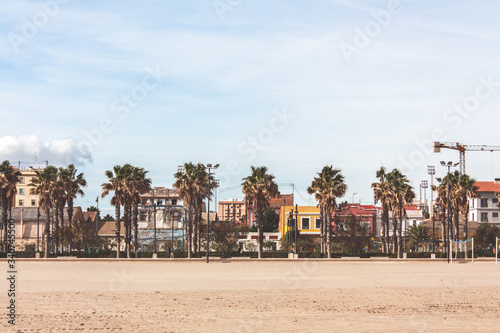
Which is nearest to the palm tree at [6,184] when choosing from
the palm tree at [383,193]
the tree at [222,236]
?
the tree at [222,236]

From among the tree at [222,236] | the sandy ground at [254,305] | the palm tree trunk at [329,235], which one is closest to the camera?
the sandy ground at [254,305]

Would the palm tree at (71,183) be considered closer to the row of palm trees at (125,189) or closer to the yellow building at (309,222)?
the row of palm trees at (125,189)

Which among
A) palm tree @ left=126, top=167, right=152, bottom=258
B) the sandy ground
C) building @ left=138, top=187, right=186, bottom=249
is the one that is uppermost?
palm tree @ left=126, top=167, right=152, bottom=258

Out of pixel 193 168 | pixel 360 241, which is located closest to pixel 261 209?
pixel 193 168

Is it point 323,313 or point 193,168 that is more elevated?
point 193,168

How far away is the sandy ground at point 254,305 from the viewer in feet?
59.4

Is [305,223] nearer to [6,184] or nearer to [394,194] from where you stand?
[394,194]

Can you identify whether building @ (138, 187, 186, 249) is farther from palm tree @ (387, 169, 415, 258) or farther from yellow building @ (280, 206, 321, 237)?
palm tree @ (387, 169, 415, 258)

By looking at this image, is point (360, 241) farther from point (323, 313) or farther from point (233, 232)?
point (323, 313)

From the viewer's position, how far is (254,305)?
896 inches

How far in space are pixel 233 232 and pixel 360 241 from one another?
16.0 metres

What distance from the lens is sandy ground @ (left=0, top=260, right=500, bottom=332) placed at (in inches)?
713

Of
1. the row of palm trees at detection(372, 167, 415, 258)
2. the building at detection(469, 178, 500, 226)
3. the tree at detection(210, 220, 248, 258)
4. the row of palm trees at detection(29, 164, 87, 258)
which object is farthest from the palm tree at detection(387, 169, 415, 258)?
the building at detection(469, 178, 500, 226)

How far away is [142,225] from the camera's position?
105938 millimetres
